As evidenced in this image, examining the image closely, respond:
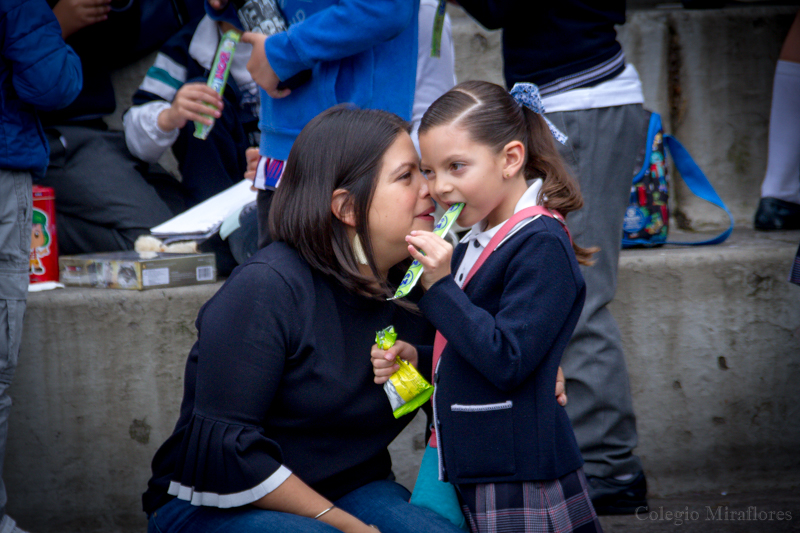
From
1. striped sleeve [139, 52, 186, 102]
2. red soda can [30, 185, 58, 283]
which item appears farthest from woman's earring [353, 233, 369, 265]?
striped sleeve [139, 52, 186, 102]

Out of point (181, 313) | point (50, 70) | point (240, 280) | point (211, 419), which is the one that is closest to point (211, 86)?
point (50, 70)

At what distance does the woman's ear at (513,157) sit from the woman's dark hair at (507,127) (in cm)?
2

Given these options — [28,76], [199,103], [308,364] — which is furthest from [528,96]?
[28,76]

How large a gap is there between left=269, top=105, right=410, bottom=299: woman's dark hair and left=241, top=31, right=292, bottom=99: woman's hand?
18.2 inches

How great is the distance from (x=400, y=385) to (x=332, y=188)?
461mm

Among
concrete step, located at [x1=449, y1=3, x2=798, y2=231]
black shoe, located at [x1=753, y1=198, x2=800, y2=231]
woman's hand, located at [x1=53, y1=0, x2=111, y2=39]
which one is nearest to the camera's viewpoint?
woman's hand, located at [x1=53, y1=0, x2=111, y2=39]

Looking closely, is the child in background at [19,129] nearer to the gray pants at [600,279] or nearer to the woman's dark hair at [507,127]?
the woman's dark hair at [507,127]

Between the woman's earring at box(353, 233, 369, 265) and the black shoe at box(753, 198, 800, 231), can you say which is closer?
the woman's earring at box(353, 233, 369, 265)

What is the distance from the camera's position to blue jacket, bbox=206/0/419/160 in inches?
76.6

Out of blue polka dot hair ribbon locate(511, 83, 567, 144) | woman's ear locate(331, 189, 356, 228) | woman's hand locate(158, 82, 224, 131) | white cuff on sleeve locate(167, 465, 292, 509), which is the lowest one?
white cuff on sleeve locate(167, 465, 292, 509)

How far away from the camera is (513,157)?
1585mm

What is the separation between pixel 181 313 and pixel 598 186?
1.48 metres

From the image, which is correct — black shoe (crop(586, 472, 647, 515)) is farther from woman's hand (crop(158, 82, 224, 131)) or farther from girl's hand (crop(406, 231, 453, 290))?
woman's hand (crop(158, 82, 224, 131))

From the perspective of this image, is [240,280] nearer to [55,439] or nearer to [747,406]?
[55,439]
